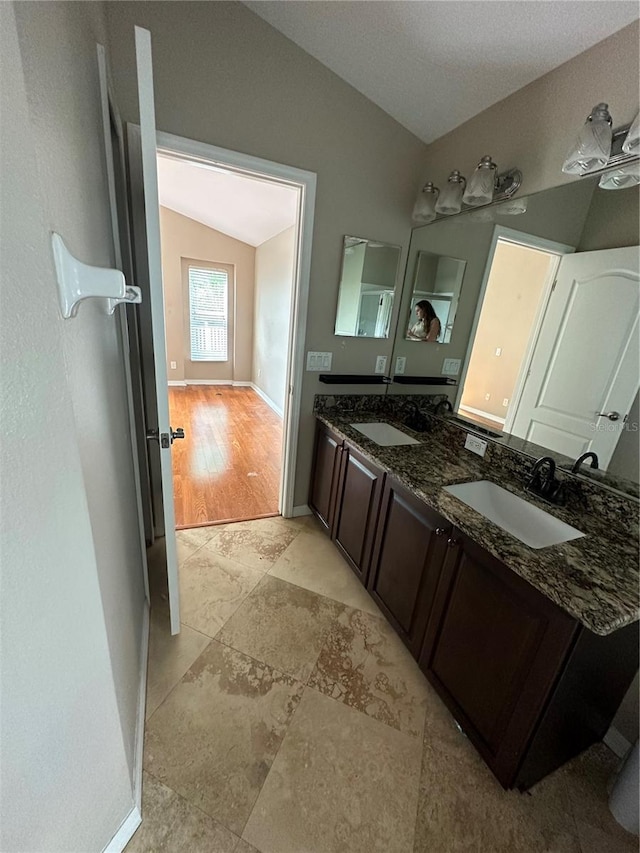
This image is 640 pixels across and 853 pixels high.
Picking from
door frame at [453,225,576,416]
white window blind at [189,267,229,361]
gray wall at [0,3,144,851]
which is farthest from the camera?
white window blind at [189,267,229,361]

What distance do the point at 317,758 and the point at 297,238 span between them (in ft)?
7.84

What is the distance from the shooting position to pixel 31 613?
0.54 meters

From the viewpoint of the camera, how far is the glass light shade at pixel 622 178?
1171 mm

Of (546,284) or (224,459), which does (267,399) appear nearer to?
(224,459)

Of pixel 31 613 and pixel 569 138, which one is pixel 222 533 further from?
pixel 569 138

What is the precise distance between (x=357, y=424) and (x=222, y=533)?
117 centimetres

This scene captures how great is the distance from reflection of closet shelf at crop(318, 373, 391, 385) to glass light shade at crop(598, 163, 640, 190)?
4.46 feet

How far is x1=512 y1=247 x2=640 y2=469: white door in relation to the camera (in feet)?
3.93

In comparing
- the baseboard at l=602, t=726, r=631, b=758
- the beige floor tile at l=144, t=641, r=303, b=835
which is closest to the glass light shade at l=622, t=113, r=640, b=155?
the baseboard at l=602, t=726, r=631, b=758

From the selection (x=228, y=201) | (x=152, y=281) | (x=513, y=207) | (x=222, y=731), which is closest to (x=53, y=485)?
(x=152, y=281)

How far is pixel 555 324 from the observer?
1.43m

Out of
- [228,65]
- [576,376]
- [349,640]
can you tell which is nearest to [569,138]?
[576,376]

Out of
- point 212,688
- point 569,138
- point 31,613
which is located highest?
point 569,138

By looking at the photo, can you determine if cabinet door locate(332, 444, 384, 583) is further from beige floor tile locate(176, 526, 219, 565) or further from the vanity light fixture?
the vanity light fixture
